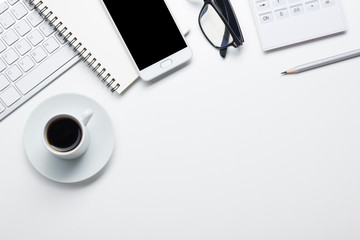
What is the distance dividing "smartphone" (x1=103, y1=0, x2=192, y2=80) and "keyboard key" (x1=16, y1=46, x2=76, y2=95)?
0.34 feet

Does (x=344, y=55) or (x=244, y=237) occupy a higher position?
(x=344, y=55)

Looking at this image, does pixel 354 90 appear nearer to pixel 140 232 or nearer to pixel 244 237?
pixel 244 237

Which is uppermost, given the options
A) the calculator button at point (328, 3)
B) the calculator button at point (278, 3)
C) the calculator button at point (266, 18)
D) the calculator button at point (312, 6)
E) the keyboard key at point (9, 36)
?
the keyboard key at point (9, 36)

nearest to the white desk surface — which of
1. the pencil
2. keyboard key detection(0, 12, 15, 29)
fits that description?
the pencil

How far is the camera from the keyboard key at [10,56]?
62 cm

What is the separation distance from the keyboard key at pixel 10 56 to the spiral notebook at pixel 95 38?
81mm

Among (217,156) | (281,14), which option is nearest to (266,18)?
(281,14)

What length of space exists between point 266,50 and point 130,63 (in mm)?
250

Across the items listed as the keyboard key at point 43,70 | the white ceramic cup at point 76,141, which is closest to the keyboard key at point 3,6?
the keyboard key at point 43,70

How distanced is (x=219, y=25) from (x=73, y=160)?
1.18ft

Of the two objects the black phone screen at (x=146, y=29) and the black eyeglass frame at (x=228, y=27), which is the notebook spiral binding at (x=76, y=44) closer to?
the black phone screen at (x=146, y=29)

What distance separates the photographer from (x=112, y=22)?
640mm

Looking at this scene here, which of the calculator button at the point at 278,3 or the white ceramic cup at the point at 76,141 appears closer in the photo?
the white ceramic cup at the point at 76,141

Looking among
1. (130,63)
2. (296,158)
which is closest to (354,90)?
(296,158)
